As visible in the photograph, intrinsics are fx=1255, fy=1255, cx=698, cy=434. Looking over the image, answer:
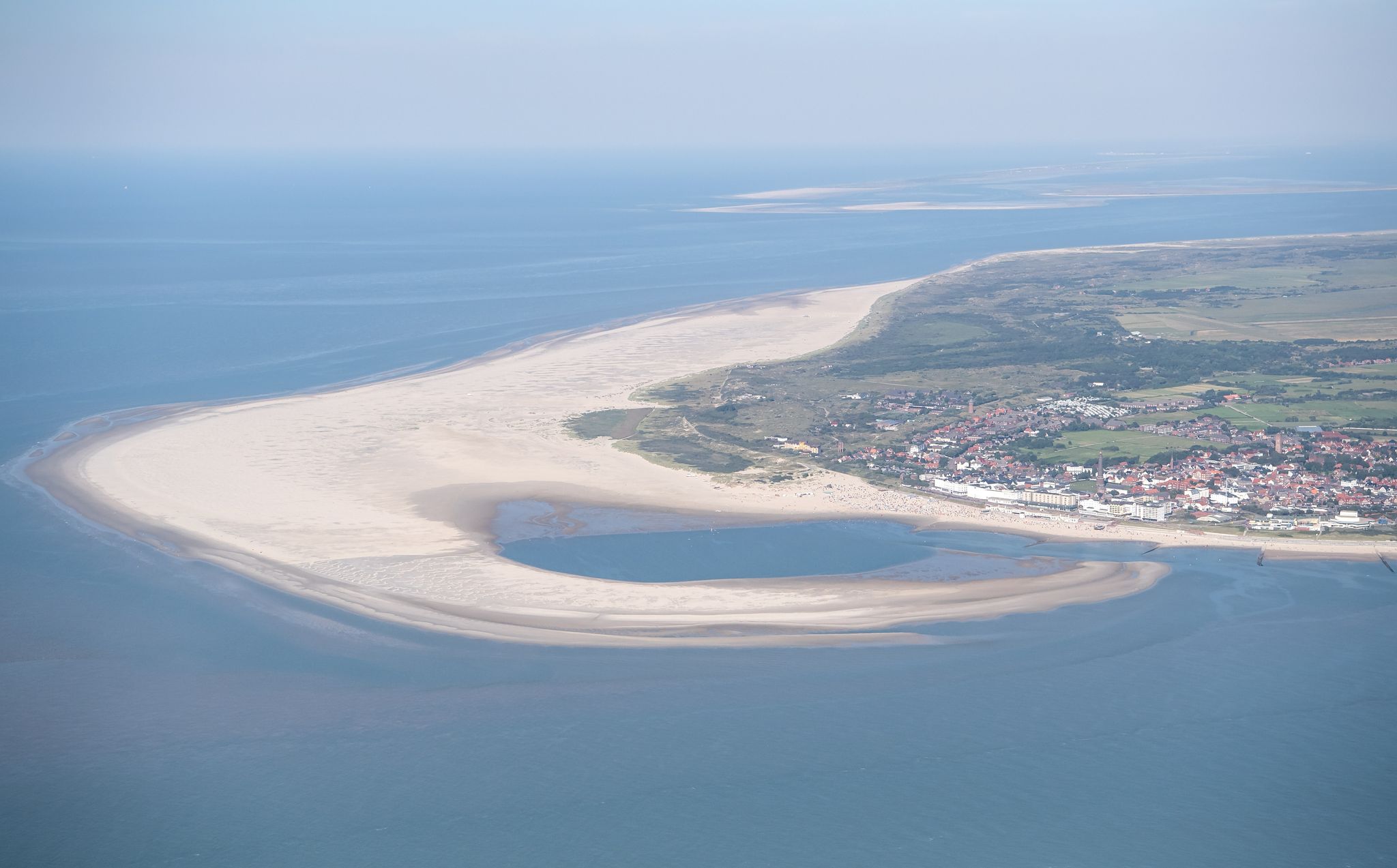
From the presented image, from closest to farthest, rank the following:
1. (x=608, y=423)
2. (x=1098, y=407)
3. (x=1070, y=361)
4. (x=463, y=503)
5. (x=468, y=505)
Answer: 1. (x=468, y=505)
2. (x=463, y=503)
3. (x=608, y=423)
4. (x=1098, y=407)
5. (x=1070, y=361)

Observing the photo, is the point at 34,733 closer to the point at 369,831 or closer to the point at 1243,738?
the point at 369,831

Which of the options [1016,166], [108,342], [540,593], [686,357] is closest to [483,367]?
[686,357]

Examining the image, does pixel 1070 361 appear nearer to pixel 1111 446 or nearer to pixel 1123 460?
pixel 1111 446

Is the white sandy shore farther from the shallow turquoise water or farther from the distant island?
the distant island

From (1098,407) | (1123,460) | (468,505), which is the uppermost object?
(468,505)

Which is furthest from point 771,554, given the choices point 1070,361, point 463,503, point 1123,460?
point 1070,361

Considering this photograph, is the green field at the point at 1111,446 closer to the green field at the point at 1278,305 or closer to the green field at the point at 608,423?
the green field at the point at 608,423

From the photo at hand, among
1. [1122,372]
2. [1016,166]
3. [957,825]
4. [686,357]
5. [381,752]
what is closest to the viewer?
[957,825]
